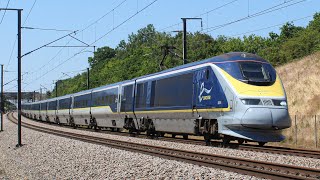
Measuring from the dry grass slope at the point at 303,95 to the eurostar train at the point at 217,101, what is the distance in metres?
7.17

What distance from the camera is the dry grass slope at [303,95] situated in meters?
27.6

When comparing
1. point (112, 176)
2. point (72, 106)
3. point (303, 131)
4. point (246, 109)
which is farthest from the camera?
point (72, 106)

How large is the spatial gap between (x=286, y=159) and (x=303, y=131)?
1357 centimetres

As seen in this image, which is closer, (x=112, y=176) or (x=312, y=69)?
(x=112, y=176)

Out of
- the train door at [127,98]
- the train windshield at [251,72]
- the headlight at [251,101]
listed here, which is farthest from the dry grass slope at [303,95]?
the train door at [127,98]

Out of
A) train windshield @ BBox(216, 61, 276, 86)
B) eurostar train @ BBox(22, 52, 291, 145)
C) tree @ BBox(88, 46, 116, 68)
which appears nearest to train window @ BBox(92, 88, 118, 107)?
eurostar train @ BBox(22, 52, 291, 145)

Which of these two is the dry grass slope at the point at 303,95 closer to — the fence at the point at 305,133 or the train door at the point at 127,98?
the fence at the point at 305,133

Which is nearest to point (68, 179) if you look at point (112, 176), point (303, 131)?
point (112, 176)

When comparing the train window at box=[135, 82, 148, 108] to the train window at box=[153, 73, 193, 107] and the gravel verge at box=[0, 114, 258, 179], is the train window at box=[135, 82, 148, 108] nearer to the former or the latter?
the train window at box=[153, 73, 193, 107]

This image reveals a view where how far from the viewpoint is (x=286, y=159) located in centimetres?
1525

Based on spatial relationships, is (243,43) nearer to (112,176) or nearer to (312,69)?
(312,69)

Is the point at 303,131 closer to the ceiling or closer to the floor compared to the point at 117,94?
closer to the floor

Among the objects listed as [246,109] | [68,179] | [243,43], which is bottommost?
[68,179]

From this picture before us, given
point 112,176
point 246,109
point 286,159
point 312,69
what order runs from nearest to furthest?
point 112,176, point 286,159, point 246,109, point 312,69
